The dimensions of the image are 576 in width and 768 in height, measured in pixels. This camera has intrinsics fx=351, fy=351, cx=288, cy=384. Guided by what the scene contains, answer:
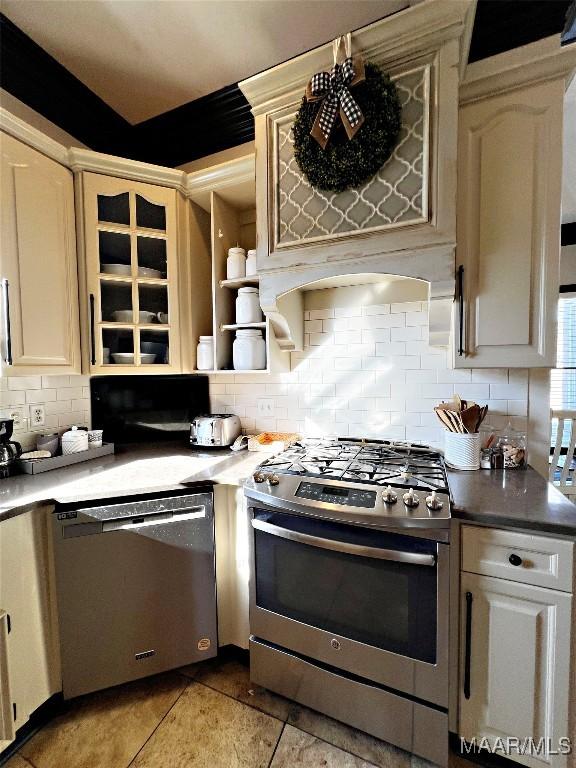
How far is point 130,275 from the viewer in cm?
182

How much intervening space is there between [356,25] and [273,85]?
488mm

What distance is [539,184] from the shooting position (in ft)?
4.23

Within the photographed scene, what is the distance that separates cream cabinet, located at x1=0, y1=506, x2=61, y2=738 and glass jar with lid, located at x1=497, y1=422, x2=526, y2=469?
186 centimetres

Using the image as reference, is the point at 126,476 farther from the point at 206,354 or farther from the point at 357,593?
the point at 357,593

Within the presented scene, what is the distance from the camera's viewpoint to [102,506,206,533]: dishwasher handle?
4.60ft

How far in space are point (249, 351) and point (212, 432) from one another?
1.67 feet

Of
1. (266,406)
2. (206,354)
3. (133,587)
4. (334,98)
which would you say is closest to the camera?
(334,98)

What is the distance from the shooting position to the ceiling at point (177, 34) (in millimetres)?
1464

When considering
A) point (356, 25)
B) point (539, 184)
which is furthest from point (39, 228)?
point (539, 184)

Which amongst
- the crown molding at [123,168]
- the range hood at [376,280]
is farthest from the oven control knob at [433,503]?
the crown molding at [123,168]

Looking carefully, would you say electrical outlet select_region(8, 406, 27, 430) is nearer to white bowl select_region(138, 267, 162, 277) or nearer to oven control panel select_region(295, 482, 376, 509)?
white bowl select_region(138, 267, 162, 277)

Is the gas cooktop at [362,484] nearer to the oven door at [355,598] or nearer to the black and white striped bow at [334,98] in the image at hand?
the oven door at [355,598]

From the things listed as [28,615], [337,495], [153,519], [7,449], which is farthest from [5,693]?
[337,495]

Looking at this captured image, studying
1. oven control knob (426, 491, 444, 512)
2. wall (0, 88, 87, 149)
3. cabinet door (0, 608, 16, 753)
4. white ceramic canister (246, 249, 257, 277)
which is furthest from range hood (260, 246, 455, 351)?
cabinet door (0, 608, 16, 753)
